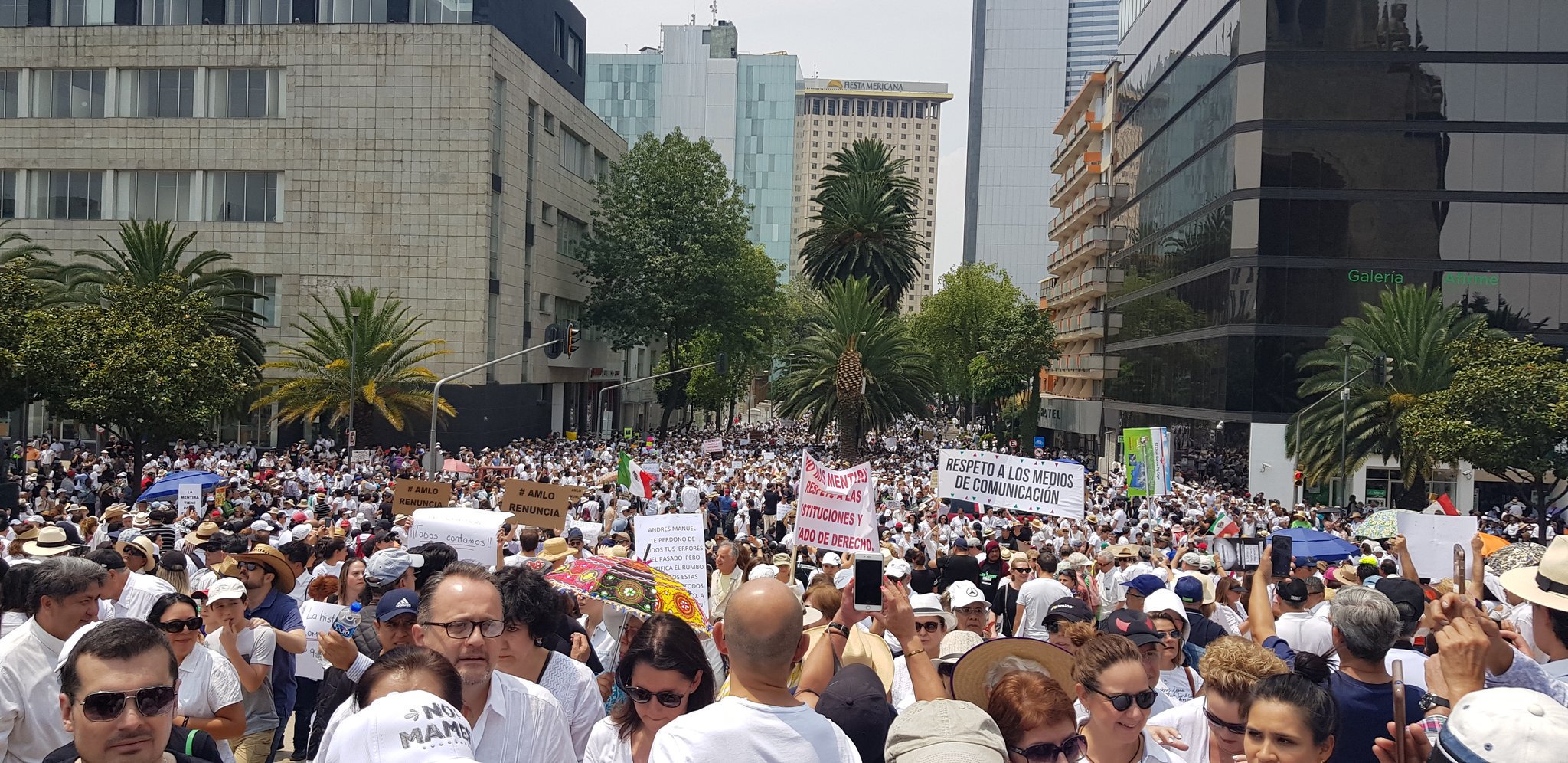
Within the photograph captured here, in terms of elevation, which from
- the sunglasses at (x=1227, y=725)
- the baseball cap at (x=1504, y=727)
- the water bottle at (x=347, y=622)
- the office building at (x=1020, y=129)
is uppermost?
the office building at (x=1020, y=129)

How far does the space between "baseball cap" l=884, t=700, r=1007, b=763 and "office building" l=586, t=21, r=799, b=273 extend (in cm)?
15301

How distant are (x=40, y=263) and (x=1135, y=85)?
5061 centimetres

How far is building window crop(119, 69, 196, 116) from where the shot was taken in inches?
1832

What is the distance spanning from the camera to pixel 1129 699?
4.01 m

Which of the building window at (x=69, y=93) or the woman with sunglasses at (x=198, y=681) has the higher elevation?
the building window at (x=69, y=93)

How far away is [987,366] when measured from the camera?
74250 mm

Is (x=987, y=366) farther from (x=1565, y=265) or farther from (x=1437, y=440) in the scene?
(x=1437, y=440)

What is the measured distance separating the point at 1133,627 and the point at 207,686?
402cm

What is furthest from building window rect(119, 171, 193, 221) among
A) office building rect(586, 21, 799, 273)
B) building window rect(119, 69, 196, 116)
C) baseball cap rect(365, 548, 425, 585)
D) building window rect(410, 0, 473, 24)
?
office building rect(586, 21, 799, 273)

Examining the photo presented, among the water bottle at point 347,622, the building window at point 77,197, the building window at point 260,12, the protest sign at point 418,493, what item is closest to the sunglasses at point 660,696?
the water bottle at point 347,622

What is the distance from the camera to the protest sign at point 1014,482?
15453 millimetres

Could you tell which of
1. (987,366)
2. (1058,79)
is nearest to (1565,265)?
(987,366)

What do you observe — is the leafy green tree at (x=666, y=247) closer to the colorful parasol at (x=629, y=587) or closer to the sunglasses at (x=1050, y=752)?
the colorful parasol at (x=629, y=587)

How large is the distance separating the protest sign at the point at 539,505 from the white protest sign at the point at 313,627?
547cm
